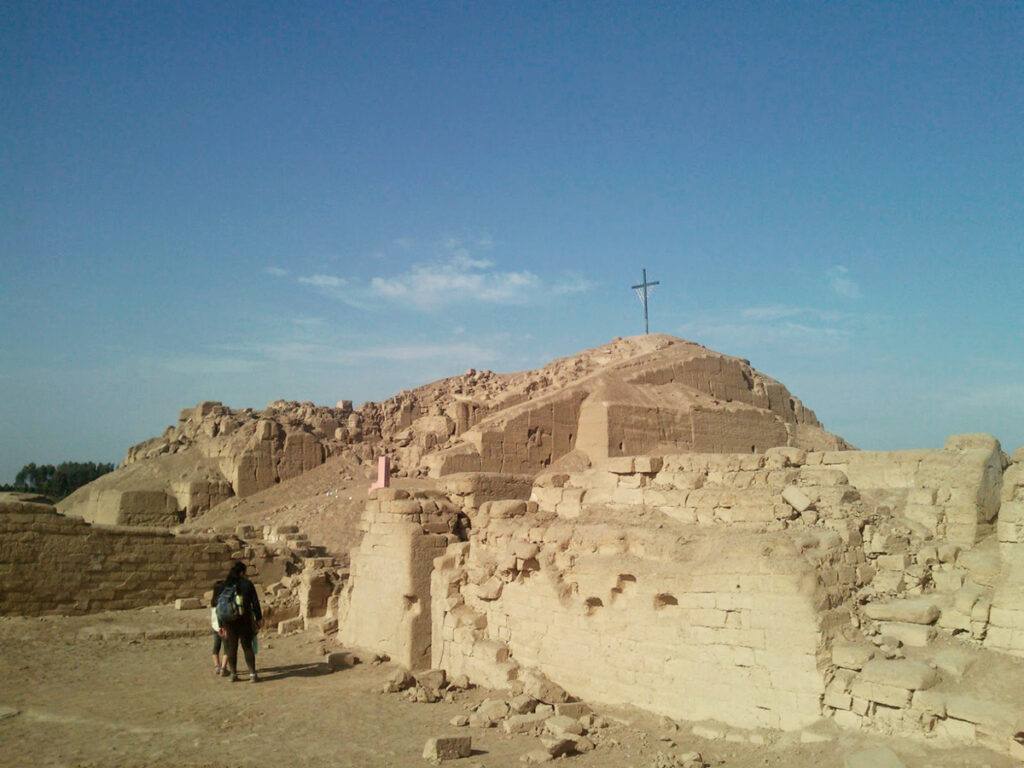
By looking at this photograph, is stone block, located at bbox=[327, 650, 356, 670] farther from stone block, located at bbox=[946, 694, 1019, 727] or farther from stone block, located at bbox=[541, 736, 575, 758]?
stone block, located at bbox=[946, 694, 1019, 727]

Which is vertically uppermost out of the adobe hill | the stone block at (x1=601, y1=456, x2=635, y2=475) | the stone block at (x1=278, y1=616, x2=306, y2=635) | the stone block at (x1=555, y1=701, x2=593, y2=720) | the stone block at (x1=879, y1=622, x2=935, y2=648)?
the adobe hill

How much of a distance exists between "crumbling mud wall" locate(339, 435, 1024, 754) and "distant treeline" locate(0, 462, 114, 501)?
157 ft

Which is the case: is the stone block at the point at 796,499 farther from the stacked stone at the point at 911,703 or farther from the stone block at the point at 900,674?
the stone block at the point at 900,674

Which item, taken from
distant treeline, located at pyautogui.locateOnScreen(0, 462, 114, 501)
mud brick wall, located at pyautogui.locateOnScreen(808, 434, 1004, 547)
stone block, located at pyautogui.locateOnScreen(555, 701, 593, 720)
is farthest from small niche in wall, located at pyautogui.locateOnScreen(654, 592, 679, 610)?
distant treeline, located at pyautogui.locateOnScreen(0, 462, 114, 501)

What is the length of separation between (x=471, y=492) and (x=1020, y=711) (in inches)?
242

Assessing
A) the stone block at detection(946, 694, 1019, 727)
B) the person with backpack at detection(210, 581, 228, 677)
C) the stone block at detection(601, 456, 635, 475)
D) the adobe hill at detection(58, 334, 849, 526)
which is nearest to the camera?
the stone block at detection(946, 694, 1019, 727)

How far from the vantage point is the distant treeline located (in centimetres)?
4788

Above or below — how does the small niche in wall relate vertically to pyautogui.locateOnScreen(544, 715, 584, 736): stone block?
above

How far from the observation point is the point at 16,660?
27.5 feet

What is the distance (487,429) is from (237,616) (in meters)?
12.2

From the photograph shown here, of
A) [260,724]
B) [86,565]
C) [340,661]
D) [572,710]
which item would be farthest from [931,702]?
[86,565]

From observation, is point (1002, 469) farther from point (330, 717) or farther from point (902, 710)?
point (330, 717)

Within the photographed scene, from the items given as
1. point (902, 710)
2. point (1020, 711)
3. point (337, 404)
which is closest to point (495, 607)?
point (902, 710)

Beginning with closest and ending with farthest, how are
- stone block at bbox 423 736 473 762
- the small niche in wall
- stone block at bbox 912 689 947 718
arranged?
stone block at bbox 912 689 947 718, stone block at bbox 423 736 473 762, the small niche in wall
